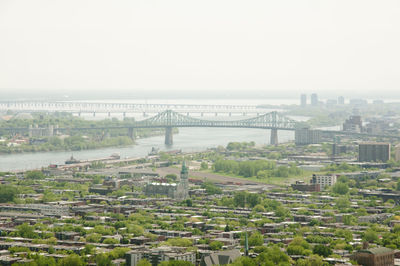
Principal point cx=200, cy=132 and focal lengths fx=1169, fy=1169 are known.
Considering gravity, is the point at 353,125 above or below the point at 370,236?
below

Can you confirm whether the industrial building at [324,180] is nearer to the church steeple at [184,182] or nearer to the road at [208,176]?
the road at [208,176]

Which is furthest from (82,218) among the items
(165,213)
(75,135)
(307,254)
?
(75,135)

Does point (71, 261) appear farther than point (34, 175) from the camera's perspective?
No

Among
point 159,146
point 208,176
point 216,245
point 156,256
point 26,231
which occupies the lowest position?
point 159,146

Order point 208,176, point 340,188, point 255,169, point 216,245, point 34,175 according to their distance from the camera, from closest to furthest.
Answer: point 216,245
point 340,188
point 34,175
point 208,176
point 255,169

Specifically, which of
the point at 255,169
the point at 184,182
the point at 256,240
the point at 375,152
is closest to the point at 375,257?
the point at 256,240

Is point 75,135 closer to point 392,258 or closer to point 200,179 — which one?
point 200,179

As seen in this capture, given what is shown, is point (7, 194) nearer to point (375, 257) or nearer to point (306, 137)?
point (375, 257)

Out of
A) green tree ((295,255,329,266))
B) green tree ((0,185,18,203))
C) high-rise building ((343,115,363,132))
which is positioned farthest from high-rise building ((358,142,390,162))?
green tree ((295,255,329,266))
